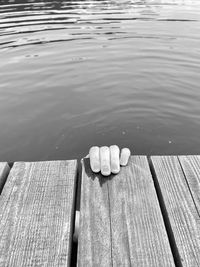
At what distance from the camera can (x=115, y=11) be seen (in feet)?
52.6

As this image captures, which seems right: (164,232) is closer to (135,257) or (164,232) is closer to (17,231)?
(135,257)

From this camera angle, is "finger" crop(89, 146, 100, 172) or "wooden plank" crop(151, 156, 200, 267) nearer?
"wooden plank" crop(151, 156, 200, 267)

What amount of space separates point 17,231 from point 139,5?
58.9 ft

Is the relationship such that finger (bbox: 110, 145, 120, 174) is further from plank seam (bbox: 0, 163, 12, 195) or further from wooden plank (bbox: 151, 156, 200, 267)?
plank seam (bbox: 0, 163, 12, 195)

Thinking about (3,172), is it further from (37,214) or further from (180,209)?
(180,209)

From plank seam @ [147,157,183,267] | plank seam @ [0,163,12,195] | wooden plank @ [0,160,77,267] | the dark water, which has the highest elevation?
wooden plank @ [0,160,77,267]

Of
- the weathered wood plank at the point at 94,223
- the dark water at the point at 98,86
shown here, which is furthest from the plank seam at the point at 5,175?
the dark water at the point at 98,86

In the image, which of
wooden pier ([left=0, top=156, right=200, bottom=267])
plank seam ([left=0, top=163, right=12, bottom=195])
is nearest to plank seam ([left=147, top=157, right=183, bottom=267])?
wooden pier ([left=0, top=156, right=200, bottom=267])

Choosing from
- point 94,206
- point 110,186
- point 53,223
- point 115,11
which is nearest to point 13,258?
point 53,223

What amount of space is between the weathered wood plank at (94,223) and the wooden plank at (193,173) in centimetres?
74

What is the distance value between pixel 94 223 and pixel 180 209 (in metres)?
0.69

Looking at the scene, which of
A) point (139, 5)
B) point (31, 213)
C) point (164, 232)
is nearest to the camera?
point (164, 232)

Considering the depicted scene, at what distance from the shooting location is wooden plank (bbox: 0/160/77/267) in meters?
2.01

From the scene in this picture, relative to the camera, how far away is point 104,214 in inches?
91.0
